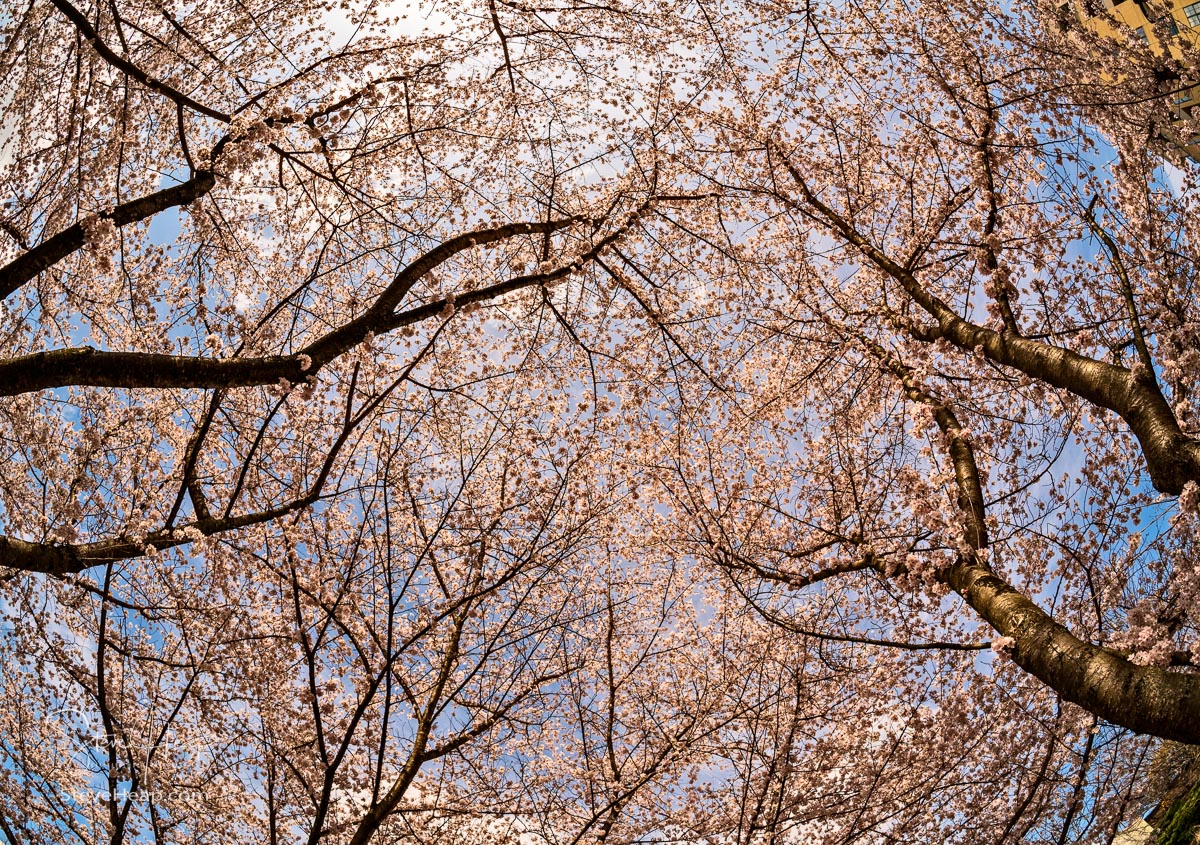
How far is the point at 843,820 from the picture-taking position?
8414 mm

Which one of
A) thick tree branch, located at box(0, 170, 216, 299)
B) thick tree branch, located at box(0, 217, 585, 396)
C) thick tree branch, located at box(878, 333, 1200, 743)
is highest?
thick tree branch, located at box(0, 170, 216, 299)

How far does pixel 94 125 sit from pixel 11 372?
404 centimetres

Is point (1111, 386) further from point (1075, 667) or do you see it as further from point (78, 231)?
point (78, 231)

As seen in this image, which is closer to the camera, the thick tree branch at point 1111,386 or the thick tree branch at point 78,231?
the thick tree branch at point 1111,386

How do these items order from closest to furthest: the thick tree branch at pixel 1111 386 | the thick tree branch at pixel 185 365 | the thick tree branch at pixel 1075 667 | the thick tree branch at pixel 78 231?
the thick tree branch at pixel 1075 667
the thick tree branch at pixel 1111 386
the thick tree branch at pixel 185 365
the thick tree branch at pixel 78 231

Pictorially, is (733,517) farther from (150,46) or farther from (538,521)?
(150,46)

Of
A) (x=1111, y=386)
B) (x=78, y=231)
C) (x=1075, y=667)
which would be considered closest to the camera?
(x=1075, y=667)

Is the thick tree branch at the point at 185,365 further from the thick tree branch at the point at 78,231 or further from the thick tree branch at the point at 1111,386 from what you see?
the thick tree branch at the point at 1111,386

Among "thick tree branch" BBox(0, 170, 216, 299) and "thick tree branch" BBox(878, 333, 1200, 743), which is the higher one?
"thick tree branch" BBox(0, 170, 216, 299)

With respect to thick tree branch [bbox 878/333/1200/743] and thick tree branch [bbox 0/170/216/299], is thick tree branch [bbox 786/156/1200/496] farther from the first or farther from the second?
thick tree branch [bbox 0/170/216/299]

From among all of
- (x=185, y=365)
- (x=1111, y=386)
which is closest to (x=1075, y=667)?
(x=1111, y=386)

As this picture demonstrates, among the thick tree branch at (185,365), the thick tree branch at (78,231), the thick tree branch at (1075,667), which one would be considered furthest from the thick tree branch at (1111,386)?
the thick tree branch at (78,231)

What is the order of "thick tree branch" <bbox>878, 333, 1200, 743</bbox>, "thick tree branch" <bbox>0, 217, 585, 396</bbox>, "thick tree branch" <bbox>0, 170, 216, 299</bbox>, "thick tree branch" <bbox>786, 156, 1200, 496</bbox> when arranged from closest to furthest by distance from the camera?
"thick tree branch" <bbox>878, 333, 1200, 743</bbox>
"thick tree branch" <bbox>786, 156, 1200, 496</bbox>
"thick tree branch" <bbox>0, 217, 585, 396</bbox>
"thick tree branch" <bbox>0, 170, 216, 299</bbox>

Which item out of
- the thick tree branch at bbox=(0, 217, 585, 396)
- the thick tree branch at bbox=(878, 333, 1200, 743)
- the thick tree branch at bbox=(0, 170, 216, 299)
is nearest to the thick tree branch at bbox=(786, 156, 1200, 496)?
the thick tree branch at bbox=(878, 333, 1200, 743)
